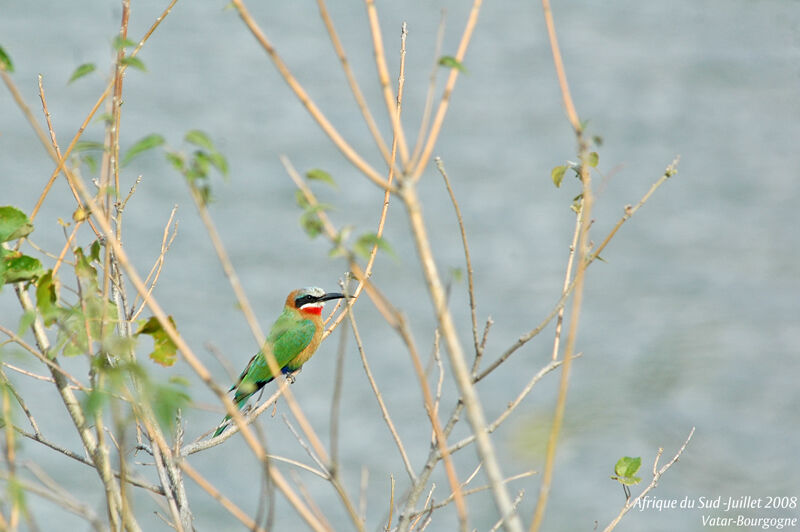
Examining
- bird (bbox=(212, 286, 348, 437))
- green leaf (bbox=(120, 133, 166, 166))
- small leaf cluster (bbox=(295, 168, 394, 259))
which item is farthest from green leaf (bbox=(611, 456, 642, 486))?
bird (bbox=(212, 286, 348, 437))

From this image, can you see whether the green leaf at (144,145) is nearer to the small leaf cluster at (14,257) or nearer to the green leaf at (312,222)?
the green leaf at (312,222)

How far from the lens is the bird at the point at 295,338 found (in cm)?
547

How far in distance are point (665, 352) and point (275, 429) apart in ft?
12.2

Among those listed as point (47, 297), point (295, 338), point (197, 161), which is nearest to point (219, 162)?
point (197, 161)

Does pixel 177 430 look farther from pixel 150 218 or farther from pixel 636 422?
pixel 150 218

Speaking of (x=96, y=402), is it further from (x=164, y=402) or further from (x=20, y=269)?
(x=20, y=269)

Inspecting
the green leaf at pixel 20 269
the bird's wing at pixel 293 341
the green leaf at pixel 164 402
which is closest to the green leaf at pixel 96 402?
the green leaf at pixel 164 402

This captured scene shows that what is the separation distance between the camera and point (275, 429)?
8.70 m

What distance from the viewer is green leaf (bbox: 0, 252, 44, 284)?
2.24 meters

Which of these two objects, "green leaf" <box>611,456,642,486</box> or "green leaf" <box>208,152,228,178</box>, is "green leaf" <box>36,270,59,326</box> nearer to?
"green leaf" <box>208,152,228,178</box>

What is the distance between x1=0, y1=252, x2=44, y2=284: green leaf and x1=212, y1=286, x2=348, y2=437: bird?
3.03 meters

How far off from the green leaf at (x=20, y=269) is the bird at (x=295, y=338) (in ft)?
9.94

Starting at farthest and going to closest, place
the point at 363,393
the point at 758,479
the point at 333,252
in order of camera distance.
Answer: the point at 363,393 → the point at 758,479 → the point at 333,252

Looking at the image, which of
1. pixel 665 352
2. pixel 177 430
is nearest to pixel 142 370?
pixel 177 430
